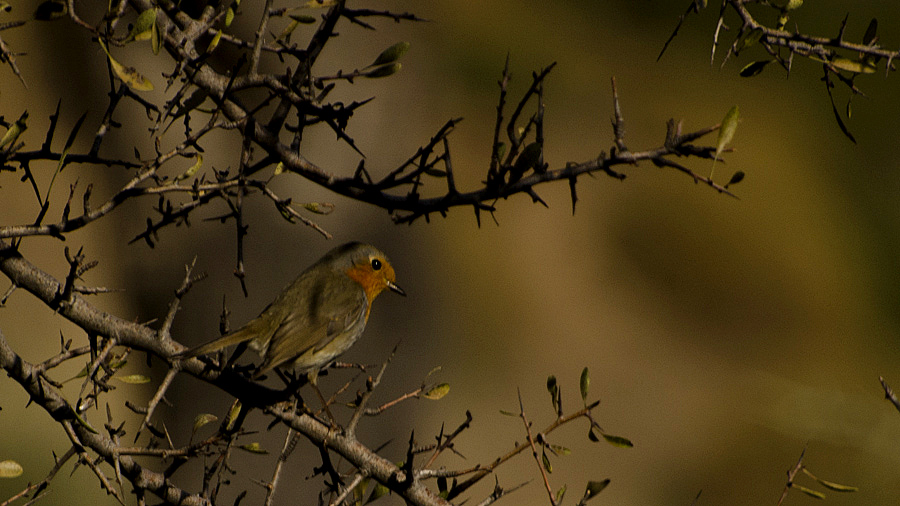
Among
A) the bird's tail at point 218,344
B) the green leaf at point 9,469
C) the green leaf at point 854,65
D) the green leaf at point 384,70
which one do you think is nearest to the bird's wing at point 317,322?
the bird's tail at point 218,344

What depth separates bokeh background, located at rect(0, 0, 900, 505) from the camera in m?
8.84

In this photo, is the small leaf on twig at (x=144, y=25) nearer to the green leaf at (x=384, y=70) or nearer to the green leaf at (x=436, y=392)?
the green leaf at (x=384, y=70)

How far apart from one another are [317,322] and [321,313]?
0.06 metres

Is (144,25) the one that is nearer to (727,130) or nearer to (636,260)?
(727,130)

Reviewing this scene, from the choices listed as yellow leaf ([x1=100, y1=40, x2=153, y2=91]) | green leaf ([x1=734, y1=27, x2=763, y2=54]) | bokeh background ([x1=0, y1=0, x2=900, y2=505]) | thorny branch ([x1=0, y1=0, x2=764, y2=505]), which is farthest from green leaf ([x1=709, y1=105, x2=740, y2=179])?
bokeh background ([x1=0, y1=0, x2=900, y2=505])

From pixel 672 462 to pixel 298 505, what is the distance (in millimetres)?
5414

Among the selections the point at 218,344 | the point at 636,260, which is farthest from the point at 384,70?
the point at 636,260

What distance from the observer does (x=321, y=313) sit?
11.5 ft

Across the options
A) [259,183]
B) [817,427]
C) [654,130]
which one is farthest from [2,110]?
[817,427]

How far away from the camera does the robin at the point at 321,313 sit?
331cm

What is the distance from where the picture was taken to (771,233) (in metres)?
10.3

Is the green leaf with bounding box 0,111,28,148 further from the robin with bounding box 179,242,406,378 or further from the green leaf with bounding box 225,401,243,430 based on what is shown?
the robin with bounding box 179,242,406,378

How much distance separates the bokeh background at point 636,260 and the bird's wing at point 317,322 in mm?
4249

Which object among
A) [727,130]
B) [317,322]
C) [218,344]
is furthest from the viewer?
[317,322]
